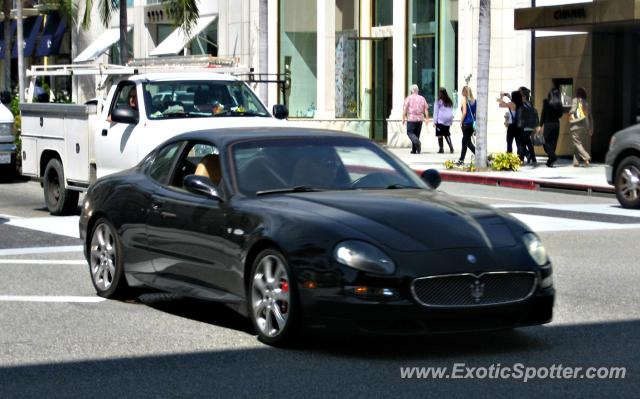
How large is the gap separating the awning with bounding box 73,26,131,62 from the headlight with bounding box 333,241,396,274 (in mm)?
49073

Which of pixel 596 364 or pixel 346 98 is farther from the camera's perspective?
pixel 346 98

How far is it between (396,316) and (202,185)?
6.81 ft

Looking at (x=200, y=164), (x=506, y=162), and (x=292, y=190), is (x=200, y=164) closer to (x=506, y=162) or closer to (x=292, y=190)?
(x=292, y=190)

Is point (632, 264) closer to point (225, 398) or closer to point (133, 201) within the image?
point (133, 201)

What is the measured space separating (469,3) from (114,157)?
2197 centimetres

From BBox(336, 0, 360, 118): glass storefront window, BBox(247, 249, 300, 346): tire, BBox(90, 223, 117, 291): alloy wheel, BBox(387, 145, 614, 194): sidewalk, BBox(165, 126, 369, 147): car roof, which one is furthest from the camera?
BBox(336, 0, 360, 118): glass storefront window

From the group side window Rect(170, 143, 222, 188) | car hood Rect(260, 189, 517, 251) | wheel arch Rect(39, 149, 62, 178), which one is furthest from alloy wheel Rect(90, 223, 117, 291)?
wheel arch Rect(39, 149, 62, 178)

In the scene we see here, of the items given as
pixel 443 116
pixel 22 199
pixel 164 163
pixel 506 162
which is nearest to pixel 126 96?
pixel 22 199

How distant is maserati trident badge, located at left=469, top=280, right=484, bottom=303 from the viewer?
846 cm

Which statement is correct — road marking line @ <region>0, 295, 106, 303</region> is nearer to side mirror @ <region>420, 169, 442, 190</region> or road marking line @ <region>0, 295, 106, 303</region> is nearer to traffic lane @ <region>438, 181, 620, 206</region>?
side mirror @ <region>420, 169, 442, 190</region>

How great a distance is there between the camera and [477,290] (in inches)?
333

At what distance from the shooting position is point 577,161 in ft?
102

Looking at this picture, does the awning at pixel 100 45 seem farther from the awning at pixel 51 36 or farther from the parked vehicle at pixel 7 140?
the parked vehicle at pixel 7 140

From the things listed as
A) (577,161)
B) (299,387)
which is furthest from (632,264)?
(577,161)
